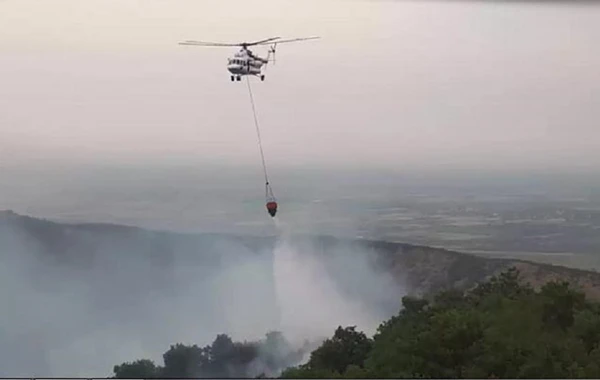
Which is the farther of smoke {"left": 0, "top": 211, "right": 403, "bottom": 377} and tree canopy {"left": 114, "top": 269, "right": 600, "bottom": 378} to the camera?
smoke {"left": 0, "top": 211, "right": 403, "bottom": 377}

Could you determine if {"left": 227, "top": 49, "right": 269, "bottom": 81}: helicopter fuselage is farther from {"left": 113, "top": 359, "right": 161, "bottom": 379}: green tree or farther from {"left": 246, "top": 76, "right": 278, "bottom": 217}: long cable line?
{"left": 113, "top": 359, "right": 161, "bottom": 379}: green tree

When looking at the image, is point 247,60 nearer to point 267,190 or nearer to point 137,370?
point 267,190

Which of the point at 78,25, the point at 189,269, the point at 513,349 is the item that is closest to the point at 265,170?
the point at 189,269

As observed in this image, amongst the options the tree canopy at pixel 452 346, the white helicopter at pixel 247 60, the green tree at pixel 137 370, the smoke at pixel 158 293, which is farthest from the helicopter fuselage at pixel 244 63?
the green tree at pixel 137 370

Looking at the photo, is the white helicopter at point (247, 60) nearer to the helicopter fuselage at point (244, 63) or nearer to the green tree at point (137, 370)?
the helicopter fuselage at point (244, 63)

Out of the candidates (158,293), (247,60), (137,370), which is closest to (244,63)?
(247,60)

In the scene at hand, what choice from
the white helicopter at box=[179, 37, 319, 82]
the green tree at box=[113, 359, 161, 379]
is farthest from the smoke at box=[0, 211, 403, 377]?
the white helicopter at box=[179, 37, 319, 82]

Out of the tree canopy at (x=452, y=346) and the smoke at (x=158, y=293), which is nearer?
the tree canopy at (x=452, y=346)
